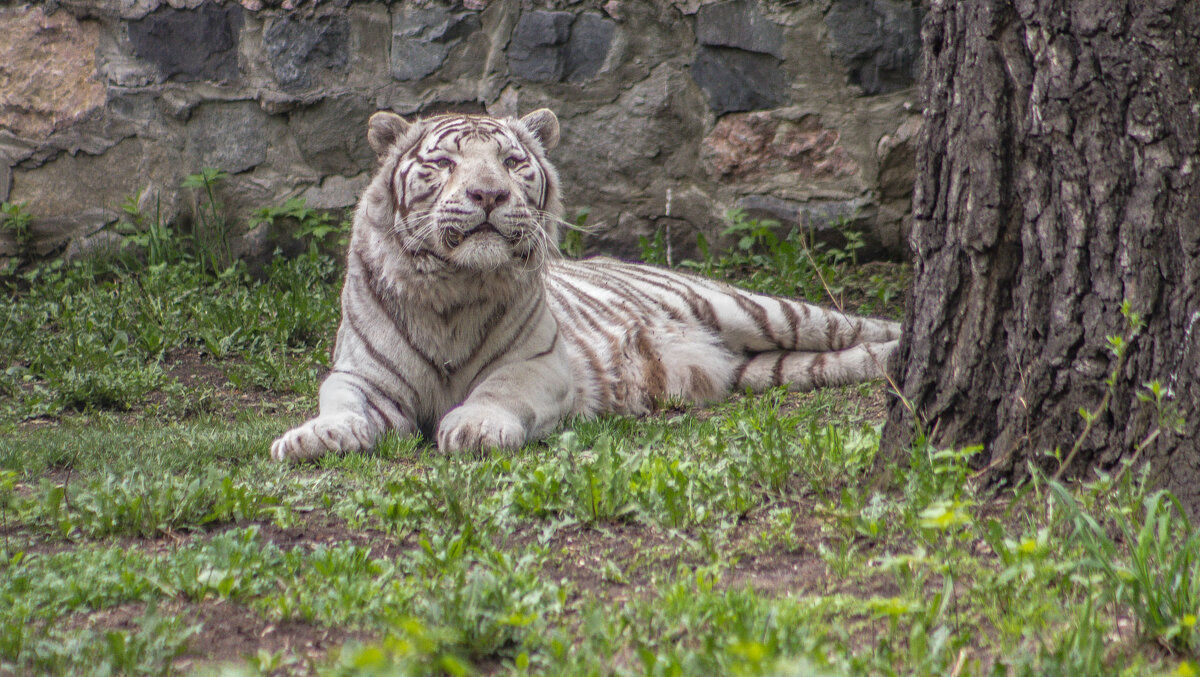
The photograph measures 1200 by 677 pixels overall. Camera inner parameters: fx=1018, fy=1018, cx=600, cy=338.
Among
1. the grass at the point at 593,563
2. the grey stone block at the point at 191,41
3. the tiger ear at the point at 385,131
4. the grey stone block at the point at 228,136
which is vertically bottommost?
the grass at the point at 593,563

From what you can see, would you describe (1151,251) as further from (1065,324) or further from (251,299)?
(251,299)

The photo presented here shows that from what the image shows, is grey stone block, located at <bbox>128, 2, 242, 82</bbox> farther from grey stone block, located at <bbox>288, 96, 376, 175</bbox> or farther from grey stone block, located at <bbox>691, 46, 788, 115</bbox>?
grey stone block, located at <bbox>691, 46, 788, 115</bbox>

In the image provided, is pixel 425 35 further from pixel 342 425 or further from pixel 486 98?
pixel 342 425

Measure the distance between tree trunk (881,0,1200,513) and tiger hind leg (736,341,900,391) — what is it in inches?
90.6

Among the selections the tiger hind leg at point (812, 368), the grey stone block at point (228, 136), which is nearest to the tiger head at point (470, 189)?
the tiger hind leg at point (812, 368)

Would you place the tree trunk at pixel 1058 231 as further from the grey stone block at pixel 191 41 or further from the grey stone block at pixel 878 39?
the grey stone block at pixel 191 41

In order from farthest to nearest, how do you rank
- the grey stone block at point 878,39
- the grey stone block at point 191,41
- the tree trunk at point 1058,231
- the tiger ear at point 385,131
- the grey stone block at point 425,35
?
the grey stone block at point 191,41 → the grey stone block at point 425,35 → the grey stone block at point 878,39 → the tiger ear at point 385,131 → the tree trunk at point 1058,231

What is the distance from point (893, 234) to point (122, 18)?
16.2ft

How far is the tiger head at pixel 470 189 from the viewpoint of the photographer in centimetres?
362

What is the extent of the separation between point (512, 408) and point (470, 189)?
2.61 feet

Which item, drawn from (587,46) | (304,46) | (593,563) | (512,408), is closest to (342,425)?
(512,408)

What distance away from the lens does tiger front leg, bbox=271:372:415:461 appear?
331 cm

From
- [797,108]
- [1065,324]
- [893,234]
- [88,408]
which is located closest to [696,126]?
[797,108]

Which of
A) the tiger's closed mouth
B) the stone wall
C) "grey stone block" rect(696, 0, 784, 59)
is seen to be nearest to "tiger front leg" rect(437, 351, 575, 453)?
the tiger's closed mouth
